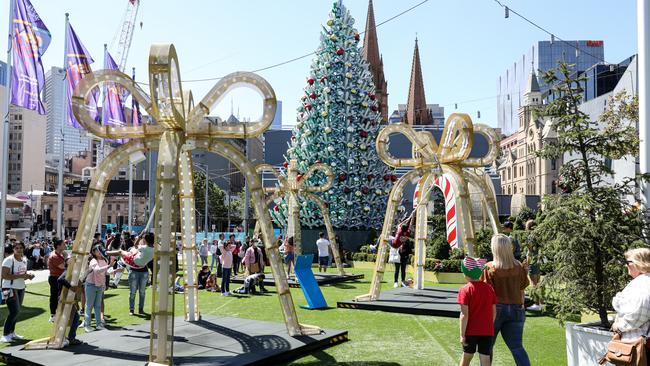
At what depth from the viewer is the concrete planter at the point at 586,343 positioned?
6.58m

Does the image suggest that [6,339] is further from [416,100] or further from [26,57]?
[416,100]

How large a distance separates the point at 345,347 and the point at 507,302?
11.0 ft

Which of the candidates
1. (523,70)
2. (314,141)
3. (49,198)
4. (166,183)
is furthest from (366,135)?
(523,70)

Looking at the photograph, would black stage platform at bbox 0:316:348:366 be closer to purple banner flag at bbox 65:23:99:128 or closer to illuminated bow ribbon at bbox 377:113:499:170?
illuminated bow ribbon at bbox 377:113:499:170

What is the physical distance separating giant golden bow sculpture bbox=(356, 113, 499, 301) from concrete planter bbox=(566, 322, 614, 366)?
537cm

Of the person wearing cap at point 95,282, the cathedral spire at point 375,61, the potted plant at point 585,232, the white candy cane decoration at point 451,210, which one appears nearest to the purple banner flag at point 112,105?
the person wearing cap at point 95,282

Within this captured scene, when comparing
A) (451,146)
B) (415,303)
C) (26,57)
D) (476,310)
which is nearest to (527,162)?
(451,146)

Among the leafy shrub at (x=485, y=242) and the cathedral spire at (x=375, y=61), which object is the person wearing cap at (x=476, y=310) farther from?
the cathedral spire at (x=375, y=61)

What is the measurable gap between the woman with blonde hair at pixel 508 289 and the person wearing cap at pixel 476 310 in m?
0.31

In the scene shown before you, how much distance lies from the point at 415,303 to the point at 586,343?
6.46m

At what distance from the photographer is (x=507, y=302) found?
6609mm

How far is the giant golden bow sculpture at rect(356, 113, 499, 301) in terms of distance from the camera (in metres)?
12.6

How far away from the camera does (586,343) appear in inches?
266

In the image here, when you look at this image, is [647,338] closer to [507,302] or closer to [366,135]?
[507,302]
